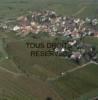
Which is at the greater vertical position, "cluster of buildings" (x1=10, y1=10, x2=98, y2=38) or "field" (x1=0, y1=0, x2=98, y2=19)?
"field" (x1=0, y1=0, x2=98, y2=19)

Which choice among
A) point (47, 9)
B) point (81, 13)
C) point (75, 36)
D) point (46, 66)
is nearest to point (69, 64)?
point (46, 66)

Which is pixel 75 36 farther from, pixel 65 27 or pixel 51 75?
pixel 51 75

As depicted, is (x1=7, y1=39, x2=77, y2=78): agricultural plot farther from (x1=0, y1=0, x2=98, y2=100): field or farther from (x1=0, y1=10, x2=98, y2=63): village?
(x1=0, y1=10, x2=98, y2=63): village

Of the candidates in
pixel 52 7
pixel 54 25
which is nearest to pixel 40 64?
pixel 54 25

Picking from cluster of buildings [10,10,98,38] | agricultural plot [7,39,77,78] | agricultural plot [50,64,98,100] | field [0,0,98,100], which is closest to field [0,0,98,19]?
cluster of buildings [10,10,98,38]

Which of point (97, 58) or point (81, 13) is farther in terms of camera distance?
point (81, 13)

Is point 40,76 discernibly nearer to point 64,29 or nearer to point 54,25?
point 64,29

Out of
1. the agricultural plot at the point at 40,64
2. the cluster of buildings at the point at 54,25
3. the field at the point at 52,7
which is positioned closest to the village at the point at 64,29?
the cluster of buildings at the point at 54,25

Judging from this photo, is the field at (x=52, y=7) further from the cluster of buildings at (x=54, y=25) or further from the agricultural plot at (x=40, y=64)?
the agricultural plot at (x=40, y=64)
